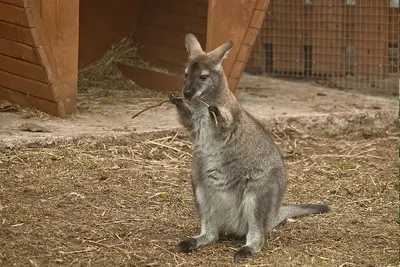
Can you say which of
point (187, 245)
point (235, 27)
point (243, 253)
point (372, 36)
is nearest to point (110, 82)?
point (235, 27)

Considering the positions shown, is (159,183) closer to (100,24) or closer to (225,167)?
(225,167)

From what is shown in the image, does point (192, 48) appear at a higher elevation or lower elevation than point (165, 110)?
higher

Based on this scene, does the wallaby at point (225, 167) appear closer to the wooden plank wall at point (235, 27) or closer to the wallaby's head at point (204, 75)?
the wallaby's head at point (204, 75)

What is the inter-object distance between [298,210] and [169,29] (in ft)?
14.5

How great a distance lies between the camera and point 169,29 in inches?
381

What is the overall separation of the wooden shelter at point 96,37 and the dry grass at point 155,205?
90cm

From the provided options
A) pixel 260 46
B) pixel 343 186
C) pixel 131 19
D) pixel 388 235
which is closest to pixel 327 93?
pixel 260 46

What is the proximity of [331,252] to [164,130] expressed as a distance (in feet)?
9.20

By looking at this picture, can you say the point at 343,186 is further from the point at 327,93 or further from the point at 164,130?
the point at 327,93

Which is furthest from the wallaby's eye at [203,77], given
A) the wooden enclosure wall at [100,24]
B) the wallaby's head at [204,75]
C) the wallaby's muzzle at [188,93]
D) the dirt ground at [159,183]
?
the wooden enclosure wall at [100,24]

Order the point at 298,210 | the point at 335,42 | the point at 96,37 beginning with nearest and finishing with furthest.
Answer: the point at 298,210 < the point at 96,37 < the point at 335,42

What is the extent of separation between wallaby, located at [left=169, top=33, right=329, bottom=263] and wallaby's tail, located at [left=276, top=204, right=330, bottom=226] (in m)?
0.29

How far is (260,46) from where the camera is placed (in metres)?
10.6

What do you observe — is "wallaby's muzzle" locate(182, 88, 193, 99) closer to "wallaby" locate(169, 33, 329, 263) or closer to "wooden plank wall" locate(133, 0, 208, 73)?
"wallaby" locate(169, 33, 329, 263)
